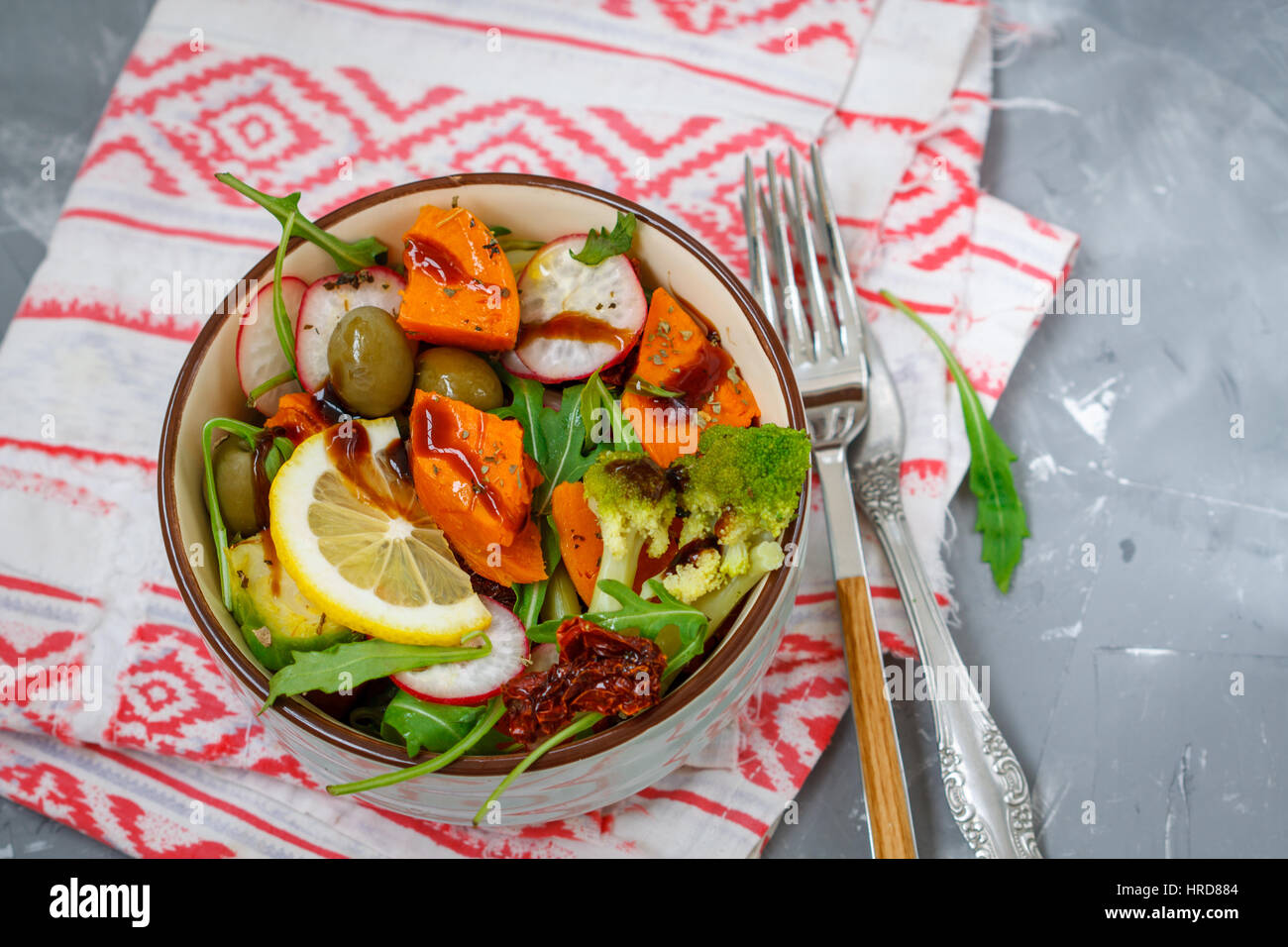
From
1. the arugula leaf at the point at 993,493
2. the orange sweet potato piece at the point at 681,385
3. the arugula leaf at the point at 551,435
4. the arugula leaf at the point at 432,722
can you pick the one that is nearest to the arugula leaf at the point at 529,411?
the arugula leaf at the point at 551,435

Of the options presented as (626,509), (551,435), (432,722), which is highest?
(551,435)

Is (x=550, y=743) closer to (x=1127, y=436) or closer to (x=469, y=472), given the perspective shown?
(x=469, y=472)

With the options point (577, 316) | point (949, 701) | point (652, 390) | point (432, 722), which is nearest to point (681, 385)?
point (652, 390)

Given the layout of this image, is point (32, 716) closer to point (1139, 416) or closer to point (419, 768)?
point (419, 768)

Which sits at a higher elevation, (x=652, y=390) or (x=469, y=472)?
(x=652, y=390)

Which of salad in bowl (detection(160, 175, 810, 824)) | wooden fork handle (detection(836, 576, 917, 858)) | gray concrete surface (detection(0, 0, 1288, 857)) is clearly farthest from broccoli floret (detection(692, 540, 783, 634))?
gray concrete surface (detection(0, 0, 1288, 857))

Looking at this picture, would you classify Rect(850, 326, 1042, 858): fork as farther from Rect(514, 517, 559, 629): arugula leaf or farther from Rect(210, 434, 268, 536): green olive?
Rect(210, 434, 268, 536): green olive

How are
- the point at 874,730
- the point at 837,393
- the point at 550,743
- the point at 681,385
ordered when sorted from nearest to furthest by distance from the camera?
the point at 550,743
the point at 681,385
the point at 874,730
the point at 837,393
